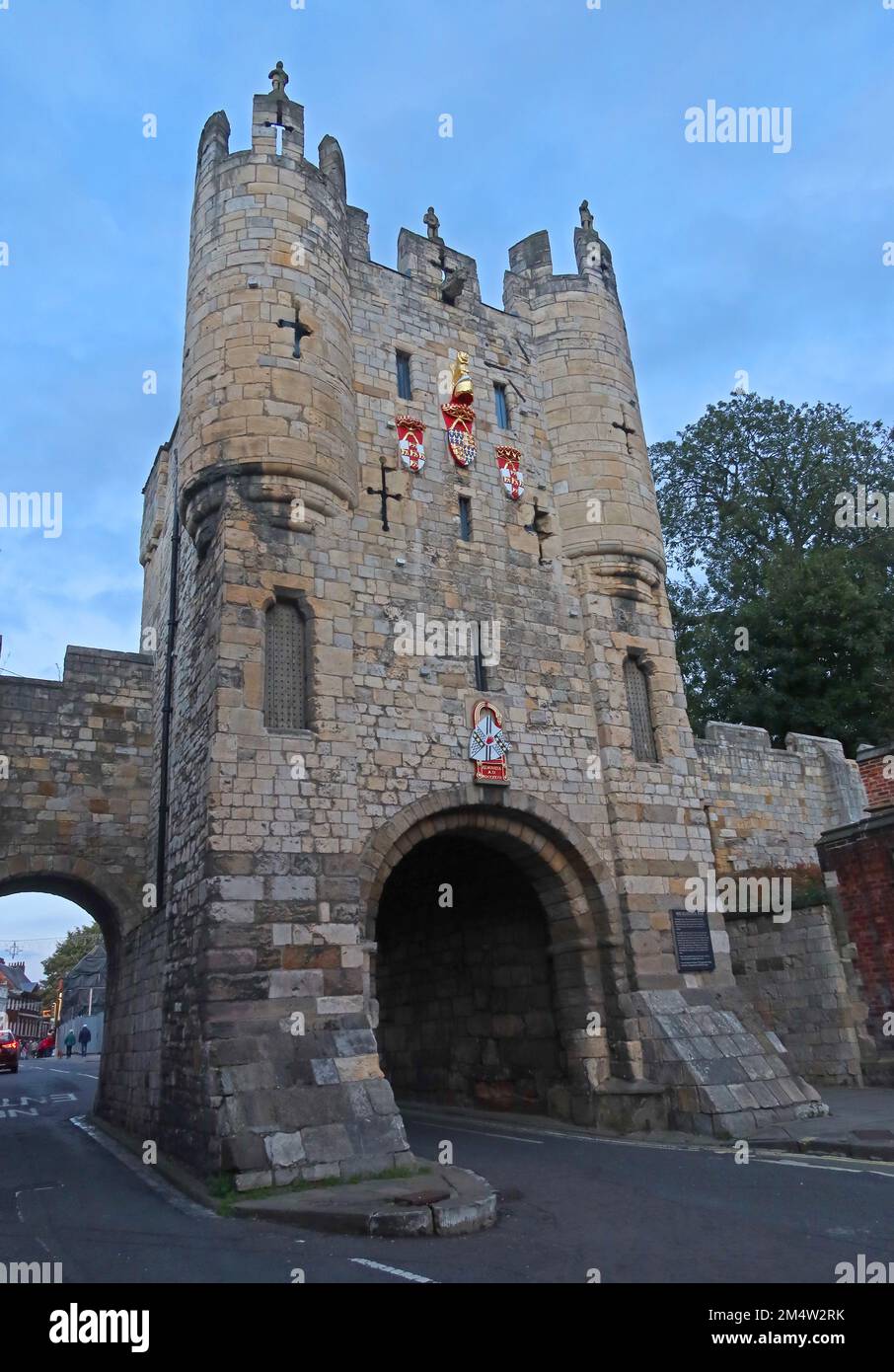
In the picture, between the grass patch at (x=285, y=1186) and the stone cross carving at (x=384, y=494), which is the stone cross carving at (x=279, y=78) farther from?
the grass patch at (x=285, y=1186)

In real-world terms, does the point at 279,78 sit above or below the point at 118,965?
above

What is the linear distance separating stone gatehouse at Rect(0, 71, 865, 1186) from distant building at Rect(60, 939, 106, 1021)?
3525cm

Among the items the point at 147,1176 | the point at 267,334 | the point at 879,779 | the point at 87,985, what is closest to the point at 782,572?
the point at 879,779

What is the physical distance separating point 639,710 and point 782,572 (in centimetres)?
1186

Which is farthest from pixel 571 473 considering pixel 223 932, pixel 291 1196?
Answer: pixel 291 1196

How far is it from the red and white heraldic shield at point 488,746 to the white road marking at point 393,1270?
6951 millimetres

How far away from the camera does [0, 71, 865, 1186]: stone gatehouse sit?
400 inches

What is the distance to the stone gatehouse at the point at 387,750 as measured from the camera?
10.2 m

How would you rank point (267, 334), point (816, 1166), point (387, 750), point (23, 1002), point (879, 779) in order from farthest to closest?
point (23, 1002) < point (879, 779) < point (267, 334) < point (387, 750) < point (816, 1166)

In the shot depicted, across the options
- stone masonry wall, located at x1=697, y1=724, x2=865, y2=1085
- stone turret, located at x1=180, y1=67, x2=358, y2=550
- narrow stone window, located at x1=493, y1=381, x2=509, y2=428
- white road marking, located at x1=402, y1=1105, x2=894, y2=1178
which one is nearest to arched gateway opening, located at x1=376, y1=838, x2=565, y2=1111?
white road marking, located at x1=402, y1=1105, x2=894, y2=1178

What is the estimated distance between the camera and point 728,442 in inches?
1173

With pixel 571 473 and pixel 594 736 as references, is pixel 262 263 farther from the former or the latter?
pixel 594 736

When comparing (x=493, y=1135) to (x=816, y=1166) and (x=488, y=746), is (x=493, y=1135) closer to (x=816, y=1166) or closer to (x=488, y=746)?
(x=816, y=1166)

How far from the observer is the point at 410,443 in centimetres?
1414
